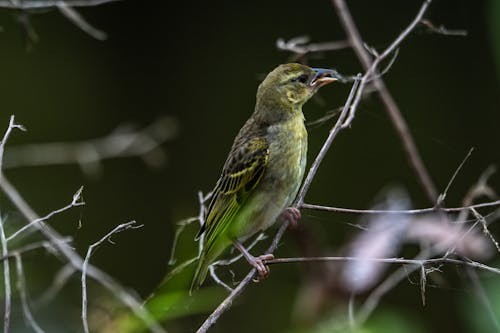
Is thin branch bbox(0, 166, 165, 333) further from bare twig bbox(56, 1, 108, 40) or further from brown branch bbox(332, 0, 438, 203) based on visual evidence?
brown branch bbox(332, 0, 438, 203)

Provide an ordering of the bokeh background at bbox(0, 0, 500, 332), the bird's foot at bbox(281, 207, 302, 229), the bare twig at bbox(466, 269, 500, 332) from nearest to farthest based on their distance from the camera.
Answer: the bare twig at bbox(466, 269, 500, 332) → the bird's foot at bbox(281, 207, 302, 229) → the bokeh background at bbox(0, 0, 500, 332)

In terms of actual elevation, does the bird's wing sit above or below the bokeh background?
above

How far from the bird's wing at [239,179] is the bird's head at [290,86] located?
0.19 metres

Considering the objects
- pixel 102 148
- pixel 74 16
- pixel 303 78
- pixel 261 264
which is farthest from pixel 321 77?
pixel 102 148

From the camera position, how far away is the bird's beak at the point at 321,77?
343cm

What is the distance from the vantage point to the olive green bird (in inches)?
133

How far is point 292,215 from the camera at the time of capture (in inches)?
125

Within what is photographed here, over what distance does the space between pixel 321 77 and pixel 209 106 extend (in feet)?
9.90

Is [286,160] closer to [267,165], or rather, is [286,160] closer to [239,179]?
[267,165]

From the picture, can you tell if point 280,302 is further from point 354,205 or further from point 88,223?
point 88,223

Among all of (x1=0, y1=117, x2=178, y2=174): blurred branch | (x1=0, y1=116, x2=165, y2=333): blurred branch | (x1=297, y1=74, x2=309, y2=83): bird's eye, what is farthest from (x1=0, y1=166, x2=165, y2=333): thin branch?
(x1=0, y1=117, x2=178, y2=174): blurred branch

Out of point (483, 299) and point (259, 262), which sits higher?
point (483, 299)

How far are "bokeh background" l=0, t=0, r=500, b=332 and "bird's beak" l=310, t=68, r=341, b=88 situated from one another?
225cm

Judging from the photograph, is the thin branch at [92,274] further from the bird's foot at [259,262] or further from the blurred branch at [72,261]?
the bird's foot at [259,262]
